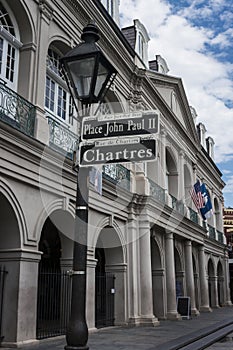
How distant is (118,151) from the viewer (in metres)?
4.77

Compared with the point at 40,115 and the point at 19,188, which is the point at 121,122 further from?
the point at 40,115

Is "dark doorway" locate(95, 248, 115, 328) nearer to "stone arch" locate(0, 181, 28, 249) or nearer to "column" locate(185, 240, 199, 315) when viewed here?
"stone arch" locate(0, 181, 28, 249)

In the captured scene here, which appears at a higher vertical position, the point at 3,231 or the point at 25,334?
the point at 3,231

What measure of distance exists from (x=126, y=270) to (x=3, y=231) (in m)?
6.18

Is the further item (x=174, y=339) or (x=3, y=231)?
(x=174, y=339)

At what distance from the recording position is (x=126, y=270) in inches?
572

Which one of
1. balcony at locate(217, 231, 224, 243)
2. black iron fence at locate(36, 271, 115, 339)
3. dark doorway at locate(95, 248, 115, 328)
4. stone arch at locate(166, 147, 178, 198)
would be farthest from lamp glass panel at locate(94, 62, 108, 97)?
balcony at locate(217, 231, 224, 243)

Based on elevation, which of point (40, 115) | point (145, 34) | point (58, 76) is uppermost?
point (145, 34)

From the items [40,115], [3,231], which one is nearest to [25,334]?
[3,231]

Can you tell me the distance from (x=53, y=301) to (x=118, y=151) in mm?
9188

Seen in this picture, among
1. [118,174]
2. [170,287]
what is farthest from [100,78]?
[170,287]

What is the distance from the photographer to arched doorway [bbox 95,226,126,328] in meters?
14.1

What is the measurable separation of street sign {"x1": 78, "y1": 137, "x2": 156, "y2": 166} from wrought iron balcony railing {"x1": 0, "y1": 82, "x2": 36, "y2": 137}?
4.46 meters

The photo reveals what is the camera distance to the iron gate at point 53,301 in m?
11.4
